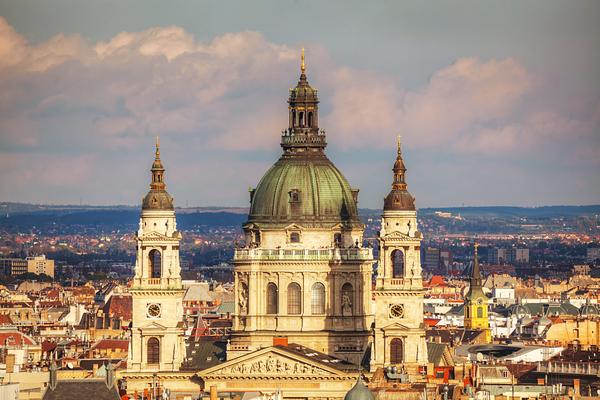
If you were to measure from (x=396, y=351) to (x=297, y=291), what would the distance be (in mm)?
5919

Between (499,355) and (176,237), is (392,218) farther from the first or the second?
(499,355)

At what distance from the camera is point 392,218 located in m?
130

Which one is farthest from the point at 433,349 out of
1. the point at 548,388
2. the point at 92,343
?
the point at 92,343

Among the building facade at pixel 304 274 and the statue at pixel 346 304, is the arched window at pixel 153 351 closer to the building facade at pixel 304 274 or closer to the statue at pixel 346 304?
the building facade at pixel 304 274

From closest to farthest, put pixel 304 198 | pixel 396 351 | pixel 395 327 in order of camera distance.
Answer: pixel 395 327 → pixel 396 351 → pixel 304 198

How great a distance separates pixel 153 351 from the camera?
13250 cm

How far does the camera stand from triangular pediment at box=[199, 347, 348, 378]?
A: 129 metres

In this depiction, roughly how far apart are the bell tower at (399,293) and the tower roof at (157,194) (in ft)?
33.3

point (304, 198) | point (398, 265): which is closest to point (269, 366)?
point (304, 198)

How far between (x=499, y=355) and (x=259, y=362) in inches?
1917

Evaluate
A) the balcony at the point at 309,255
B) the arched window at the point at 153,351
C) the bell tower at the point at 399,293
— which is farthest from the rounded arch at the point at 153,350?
the bell tower at the point at 399,293

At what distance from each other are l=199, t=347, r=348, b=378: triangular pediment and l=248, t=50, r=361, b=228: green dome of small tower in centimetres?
732

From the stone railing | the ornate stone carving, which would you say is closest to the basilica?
the ornate stone carving

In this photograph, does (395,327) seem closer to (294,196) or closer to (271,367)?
(271,367)
